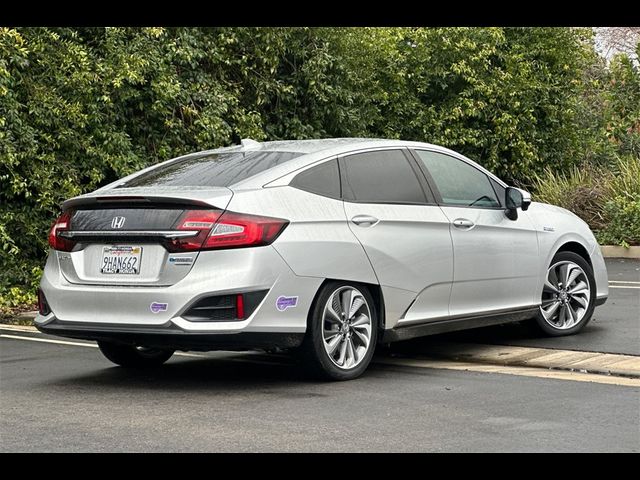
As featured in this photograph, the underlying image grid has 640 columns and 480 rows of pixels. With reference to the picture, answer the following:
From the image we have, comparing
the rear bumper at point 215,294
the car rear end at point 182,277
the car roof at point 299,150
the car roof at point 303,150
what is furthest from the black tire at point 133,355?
the car roof at point 303,150

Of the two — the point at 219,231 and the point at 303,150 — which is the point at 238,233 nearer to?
the point at 219,231

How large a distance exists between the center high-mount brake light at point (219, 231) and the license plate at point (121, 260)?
26 centimetres

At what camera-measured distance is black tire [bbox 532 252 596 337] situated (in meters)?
9.78

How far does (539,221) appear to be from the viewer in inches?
382

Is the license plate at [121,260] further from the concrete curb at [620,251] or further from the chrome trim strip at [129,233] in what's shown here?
the concrete curb at [620,251]

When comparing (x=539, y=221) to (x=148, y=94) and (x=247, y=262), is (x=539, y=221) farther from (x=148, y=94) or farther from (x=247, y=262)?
(x=148, y=94)

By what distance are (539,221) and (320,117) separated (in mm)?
10144

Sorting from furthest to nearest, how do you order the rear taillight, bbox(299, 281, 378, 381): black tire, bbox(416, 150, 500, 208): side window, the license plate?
bbox(416, 150, 500, 208): side window < the rear taillight < bbox(299, 281, 378, 381): black tire < the license plate

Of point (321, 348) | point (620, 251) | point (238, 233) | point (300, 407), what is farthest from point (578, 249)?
point (620, 251)

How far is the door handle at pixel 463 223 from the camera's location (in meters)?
8.84

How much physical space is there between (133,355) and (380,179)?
7.25 feet

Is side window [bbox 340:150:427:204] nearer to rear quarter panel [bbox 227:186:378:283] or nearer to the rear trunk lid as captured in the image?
rear quarter panel [bbox 227:186:378:283]

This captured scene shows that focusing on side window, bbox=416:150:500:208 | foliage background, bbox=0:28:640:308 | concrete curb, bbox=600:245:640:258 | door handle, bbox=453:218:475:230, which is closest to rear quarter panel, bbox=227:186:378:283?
door handle, bbox=453:218:475:230

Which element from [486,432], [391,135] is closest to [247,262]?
[486,432]
